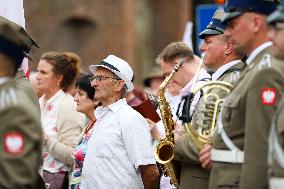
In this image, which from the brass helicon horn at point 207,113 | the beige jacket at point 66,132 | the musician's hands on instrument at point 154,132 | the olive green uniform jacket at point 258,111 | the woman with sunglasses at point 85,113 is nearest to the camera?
the olive green uniform jacket at point 258,111

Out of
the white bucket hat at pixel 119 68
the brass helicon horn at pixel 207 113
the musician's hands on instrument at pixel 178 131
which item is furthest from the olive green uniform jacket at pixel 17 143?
the white bucket hat at pixel 119 68

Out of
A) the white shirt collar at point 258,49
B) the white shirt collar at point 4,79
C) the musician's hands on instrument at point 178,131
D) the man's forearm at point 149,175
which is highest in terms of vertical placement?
the white shirt collar at point 258,49

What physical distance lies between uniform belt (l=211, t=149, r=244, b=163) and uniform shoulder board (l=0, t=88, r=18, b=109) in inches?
62.5

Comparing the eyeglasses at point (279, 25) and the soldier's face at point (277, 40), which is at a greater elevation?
the eyeglasses at point (279, 25)

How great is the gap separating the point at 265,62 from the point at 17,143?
68.7 inches

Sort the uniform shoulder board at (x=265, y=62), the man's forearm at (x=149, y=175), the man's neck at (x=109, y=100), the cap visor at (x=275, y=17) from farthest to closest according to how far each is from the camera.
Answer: the man's neck at (x=109, y=100) < the man's forearm at (x=149, y=175) < the uniform shoulder board at (x=265, y=62) < the cap visor at (x=275, y=17)

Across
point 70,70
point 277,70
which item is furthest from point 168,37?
point 277,70

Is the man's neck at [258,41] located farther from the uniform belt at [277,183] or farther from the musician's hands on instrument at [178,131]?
the musician's hands on instrument at [178,131]

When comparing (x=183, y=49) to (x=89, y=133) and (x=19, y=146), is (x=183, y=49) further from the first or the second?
(x=19, y=146)

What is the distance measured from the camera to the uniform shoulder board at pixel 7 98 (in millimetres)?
6821

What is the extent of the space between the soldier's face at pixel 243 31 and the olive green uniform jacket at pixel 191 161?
48.3 inches

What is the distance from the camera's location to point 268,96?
729 cm

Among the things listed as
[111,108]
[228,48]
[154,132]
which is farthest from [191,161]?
[154,132]

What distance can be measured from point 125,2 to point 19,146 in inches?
926
